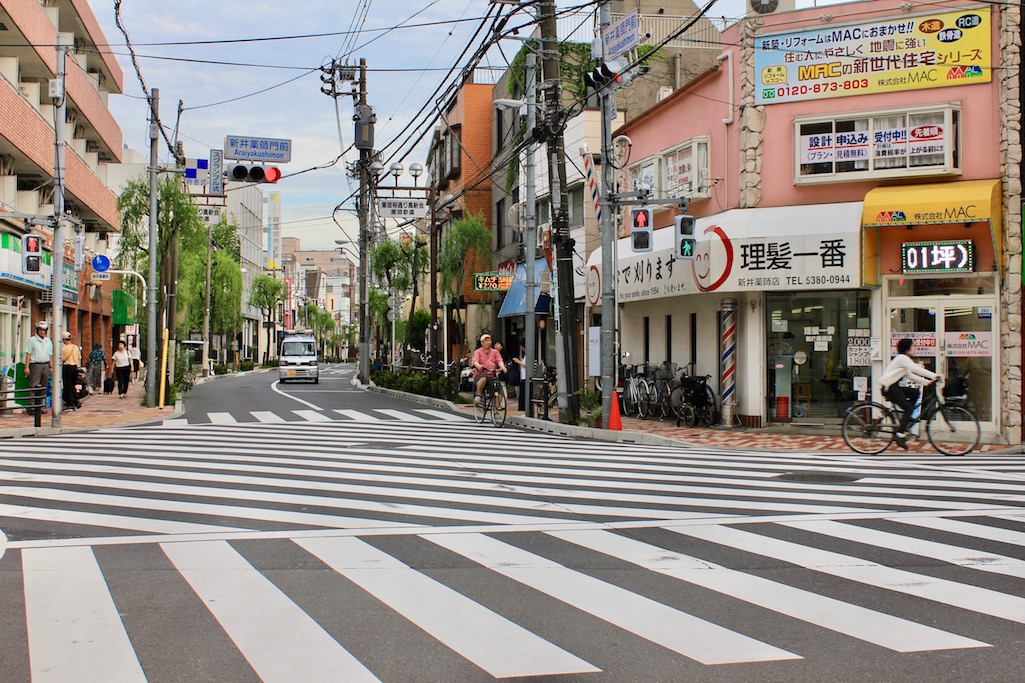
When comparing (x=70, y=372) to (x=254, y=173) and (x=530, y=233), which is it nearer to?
(x=254, y=173)

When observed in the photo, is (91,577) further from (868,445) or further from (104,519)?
(868,445)

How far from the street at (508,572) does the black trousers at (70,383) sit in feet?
40.0

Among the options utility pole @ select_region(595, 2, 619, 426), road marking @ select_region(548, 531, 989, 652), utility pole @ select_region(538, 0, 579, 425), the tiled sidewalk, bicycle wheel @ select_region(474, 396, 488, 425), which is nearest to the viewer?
road marking @ select_region(548, 531, 989, 652)

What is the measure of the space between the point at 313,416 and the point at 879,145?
13.4 m

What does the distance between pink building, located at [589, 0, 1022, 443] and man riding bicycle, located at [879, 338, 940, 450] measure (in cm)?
290

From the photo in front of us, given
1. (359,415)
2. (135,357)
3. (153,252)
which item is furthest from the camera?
(135,357)

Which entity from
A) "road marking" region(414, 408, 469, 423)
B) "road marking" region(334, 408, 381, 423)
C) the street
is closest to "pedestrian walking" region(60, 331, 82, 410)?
"road marking" region(334, 408, 381, 423)

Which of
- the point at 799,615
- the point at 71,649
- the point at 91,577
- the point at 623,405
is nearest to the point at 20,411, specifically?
the point at 623,405

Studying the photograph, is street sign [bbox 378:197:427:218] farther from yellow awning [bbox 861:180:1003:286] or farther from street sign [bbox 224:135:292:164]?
yellow awning [bbox 861:180:1003:286]

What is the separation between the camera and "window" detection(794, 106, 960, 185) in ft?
58.0

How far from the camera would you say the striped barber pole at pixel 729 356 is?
19.9 meters

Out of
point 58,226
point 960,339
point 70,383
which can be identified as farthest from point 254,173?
point 960,339

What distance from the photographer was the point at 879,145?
18250 mm

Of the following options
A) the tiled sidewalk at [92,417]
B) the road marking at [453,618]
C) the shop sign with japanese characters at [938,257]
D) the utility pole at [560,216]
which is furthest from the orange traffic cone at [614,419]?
the road marking at [453,618]
